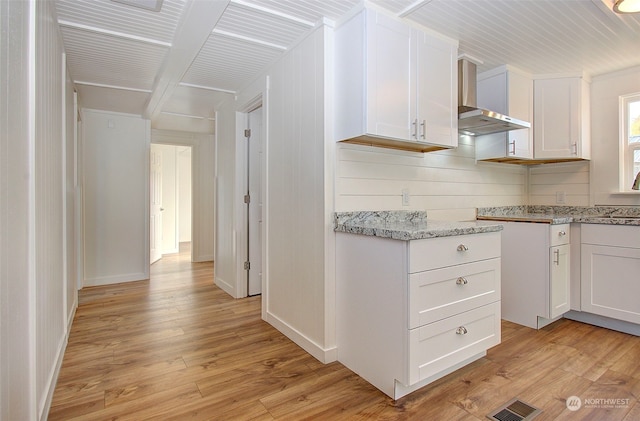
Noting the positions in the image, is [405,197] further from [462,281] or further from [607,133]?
[607,133]

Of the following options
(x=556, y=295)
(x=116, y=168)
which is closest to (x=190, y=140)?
(x=116, y=168)

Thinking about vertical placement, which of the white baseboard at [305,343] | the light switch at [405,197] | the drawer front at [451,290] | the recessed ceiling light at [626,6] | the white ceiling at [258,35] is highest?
the white ceiling at [258,35]

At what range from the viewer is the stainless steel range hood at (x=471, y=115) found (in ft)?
8.13

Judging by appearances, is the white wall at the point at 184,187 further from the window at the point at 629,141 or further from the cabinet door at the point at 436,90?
the window at the point at 629,141

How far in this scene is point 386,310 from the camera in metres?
1.78

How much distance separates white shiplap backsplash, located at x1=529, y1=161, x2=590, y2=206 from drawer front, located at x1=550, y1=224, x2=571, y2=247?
2.51 ft

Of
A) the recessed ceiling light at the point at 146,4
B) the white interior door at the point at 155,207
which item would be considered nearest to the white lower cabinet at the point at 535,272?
the recessed ceiling light at the point at 146,4

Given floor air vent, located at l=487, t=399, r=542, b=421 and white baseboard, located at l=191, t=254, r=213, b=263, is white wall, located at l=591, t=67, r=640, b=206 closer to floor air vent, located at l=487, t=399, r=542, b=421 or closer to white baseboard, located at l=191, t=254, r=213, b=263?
floor air vent, located at l=487, t=399, r=542, b=421

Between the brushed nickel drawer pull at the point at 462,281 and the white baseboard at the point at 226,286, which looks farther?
the white baseboard at the point at 226,286

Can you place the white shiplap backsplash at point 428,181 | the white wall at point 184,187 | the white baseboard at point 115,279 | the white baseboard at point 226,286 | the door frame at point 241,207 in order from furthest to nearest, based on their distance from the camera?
the white wall at point 184,187 < the white baseboard at point 115,279 < the white baseboard at point 226,286 < the door frame at point 241,207 < the white shiplap backsplash at point 428,181

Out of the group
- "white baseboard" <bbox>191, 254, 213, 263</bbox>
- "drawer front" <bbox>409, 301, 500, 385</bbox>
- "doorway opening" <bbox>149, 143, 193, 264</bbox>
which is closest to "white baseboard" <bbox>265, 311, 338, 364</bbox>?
"drawer front" <bbox>409, 301, 500, 385</bbox>

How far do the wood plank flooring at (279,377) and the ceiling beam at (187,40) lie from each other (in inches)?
83.5

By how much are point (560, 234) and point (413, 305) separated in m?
1.77

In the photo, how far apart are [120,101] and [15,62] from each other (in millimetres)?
2886
